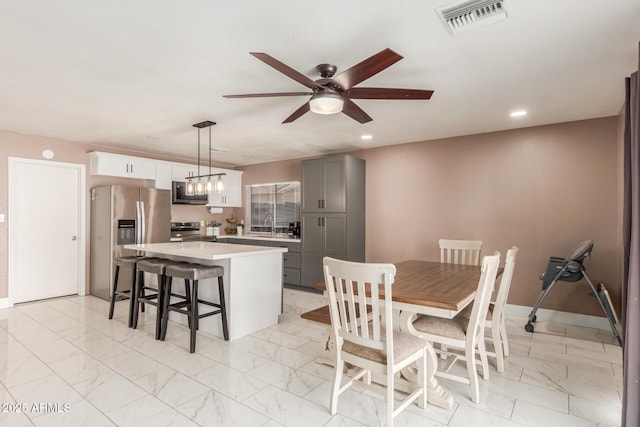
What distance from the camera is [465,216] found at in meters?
4.67

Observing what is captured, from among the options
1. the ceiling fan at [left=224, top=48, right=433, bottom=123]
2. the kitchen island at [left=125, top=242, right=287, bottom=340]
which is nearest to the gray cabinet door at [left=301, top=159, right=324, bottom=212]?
the kitchen island at [left=125, top=242, right=287, bottom=340]

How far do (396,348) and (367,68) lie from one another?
1640mm

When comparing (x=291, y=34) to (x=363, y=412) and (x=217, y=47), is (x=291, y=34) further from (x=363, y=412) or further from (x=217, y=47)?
(x=363, y=412)

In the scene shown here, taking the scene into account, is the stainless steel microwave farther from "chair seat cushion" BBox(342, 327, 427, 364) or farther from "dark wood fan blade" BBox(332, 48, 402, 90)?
"chair seat cushion" BBox(342, 327, 427, 364)

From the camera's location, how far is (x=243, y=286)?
11.9 feet

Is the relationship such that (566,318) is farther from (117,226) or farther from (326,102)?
(117,226)

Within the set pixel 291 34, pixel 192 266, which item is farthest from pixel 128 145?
pixel 291 34

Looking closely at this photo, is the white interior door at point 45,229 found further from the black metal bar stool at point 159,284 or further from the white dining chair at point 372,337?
the white dining chair at point 372,337

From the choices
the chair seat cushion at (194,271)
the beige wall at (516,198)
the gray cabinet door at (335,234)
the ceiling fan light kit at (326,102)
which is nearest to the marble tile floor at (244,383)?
the chair seat cushion at (194,271)

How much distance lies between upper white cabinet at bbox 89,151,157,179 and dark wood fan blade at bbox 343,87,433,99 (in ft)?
14.5

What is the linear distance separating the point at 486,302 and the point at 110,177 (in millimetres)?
5605

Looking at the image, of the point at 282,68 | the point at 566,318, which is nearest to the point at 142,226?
the point at 282,68

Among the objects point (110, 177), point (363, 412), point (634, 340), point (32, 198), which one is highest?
point (110, 177)

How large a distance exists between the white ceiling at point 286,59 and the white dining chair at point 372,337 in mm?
1385
